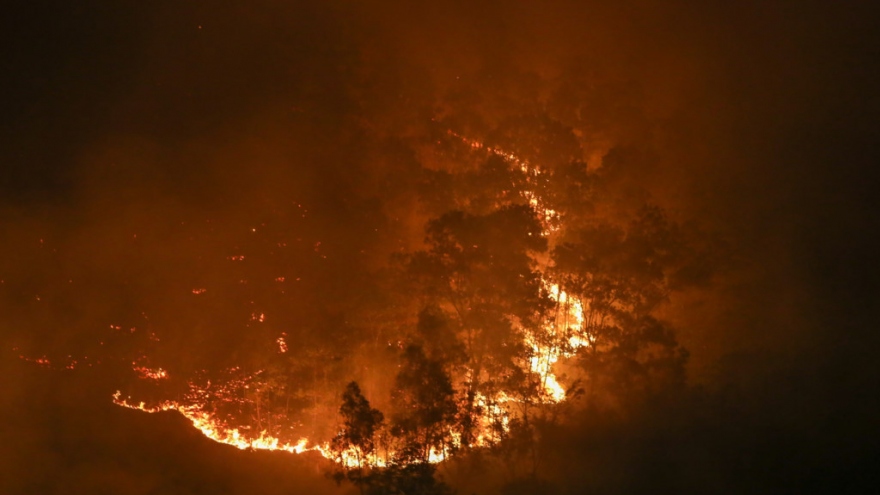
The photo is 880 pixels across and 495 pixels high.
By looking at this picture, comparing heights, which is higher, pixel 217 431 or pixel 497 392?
pixel 497 392

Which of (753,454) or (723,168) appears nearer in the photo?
(753,454)

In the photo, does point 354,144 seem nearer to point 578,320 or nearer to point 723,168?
point 578,320

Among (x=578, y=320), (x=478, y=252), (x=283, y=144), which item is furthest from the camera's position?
(x=283, y=144)

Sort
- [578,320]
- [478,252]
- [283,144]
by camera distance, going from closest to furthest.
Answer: [478,252], [578,320], [283,144]

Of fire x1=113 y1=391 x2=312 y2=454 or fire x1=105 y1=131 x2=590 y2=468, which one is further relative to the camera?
fire x1=113 y1=391 x2=312 y2=454

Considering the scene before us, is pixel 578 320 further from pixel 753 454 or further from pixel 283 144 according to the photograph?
pixel 283 144

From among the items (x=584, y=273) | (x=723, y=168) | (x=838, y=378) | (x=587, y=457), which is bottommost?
(x=587, y=457)

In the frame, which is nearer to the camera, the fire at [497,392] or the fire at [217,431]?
A: the fire at [497,392]

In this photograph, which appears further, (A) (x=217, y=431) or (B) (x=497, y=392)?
(A) (x=217, y=431)

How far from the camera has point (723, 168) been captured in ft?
59.0

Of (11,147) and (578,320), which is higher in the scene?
(11,147)

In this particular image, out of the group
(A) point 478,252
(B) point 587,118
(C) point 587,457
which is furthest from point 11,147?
(C) point 587,457

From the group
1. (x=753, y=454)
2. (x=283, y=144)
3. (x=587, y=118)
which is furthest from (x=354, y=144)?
(x=753, y=454)

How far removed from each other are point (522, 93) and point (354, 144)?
4125 mm
